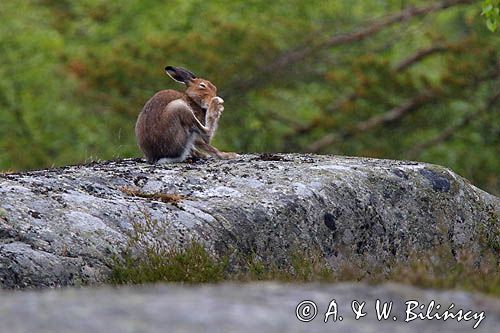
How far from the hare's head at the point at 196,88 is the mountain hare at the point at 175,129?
0.10 m

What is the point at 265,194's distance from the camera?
860 centimetres

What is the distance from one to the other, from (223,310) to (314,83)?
18.6m

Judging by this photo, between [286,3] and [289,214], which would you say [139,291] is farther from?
[286,3]

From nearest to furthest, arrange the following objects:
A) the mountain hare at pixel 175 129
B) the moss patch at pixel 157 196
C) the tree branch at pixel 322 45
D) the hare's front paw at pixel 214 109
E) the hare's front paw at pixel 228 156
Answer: the moss patch at pixel 157 196 < the mountain hare at pixel 175 129 < the hare's front paw at pixel 228 156 < the hare's front paw at pixel 214 109 < the tree branch at pixel 322 45

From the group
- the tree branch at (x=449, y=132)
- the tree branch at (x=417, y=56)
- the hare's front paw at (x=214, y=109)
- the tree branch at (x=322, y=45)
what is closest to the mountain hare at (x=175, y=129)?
the hare's front paw at (x=214, y=109)

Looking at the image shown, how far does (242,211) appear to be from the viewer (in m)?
8.24

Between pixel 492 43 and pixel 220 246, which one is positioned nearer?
pixel 220 246

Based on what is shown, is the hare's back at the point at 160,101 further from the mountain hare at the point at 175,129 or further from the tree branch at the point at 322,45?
the tree branch at the point at 322,45

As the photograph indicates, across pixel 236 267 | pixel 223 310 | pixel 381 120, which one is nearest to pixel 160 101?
pixel 236 267

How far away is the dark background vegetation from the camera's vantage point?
21.3 m

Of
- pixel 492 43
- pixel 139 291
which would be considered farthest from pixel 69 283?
pixel 492 43

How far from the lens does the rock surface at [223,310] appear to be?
448cm

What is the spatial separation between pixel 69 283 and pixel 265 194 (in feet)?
6.73

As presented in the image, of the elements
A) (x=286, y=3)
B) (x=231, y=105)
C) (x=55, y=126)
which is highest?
(x=286, y=3)
